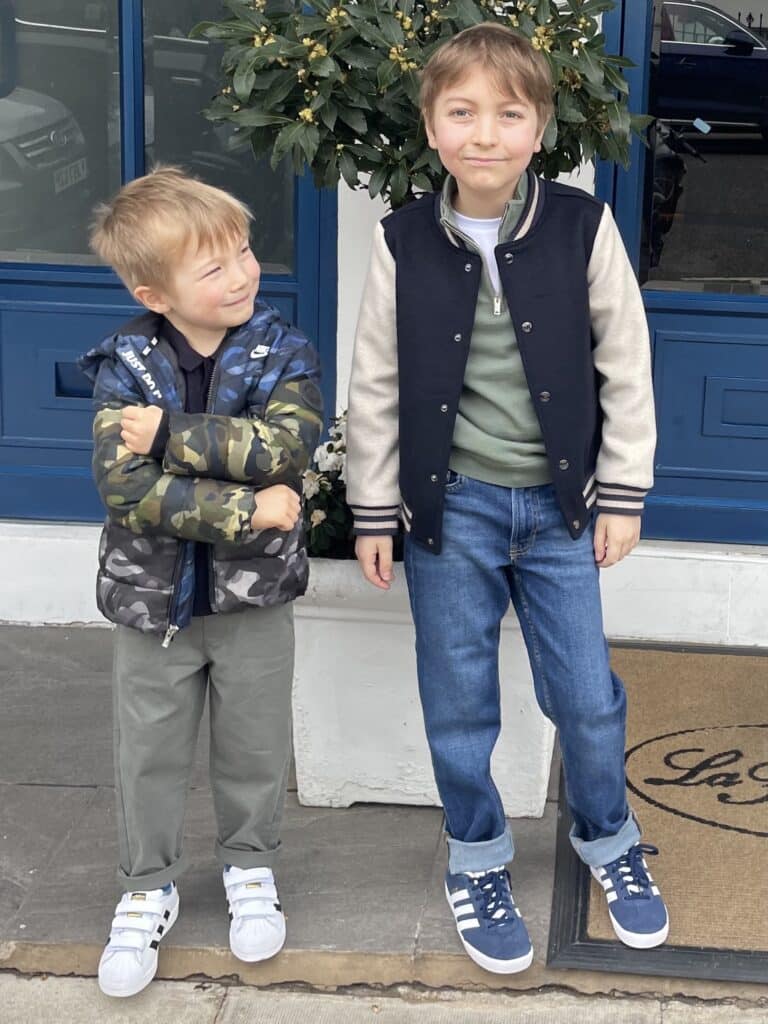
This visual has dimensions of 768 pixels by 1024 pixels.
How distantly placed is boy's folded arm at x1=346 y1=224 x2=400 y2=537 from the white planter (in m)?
0.43

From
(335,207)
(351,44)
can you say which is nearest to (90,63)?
(335,207)

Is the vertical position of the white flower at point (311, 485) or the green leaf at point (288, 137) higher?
the green leaf at point (288, 137)

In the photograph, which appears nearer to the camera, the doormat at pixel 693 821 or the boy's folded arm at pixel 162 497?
the boy's folded arm at pixel 162 497

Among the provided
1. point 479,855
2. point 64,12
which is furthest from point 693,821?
point 64,12

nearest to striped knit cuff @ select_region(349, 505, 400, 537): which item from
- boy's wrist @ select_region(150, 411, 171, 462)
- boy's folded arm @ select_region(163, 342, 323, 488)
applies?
boy's folded arm @ select_region(163, 342, 323, 488)

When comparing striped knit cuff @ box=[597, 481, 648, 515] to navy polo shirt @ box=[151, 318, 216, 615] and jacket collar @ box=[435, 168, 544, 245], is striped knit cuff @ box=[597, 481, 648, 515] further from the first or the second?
navy polo shirt @ box=[151, 318, 216, 615]

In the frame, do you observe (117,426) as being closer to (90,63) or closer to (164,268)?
(164,268)

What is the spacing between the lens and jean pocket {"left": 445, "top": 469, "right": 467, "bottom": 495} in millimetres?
2826

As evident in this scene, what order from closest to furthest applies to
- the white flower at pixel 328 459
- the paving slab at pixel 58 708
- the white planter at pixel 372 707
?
the white planter at pixel 372 707 < the white flower at pixel 328 459 < the paving slab at pixel 58 708

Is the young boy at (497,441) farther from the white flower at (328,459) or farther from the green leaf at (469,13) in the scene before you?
the white flower at (328,459)

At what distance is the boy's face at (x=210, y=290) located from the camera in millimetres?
2613

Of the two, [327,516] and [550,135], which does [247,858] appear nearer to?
[327,516]

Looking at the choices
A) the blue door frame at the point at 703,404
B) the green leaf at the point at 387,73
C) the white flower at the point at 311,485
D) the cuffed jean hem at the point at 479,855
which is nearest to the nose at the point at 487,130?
the green leaf at the point at 387,73

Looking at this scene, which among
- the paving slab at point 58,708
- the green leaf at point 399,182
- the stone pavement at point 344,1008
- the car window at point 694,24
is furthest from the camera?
the car window at point 694,24
